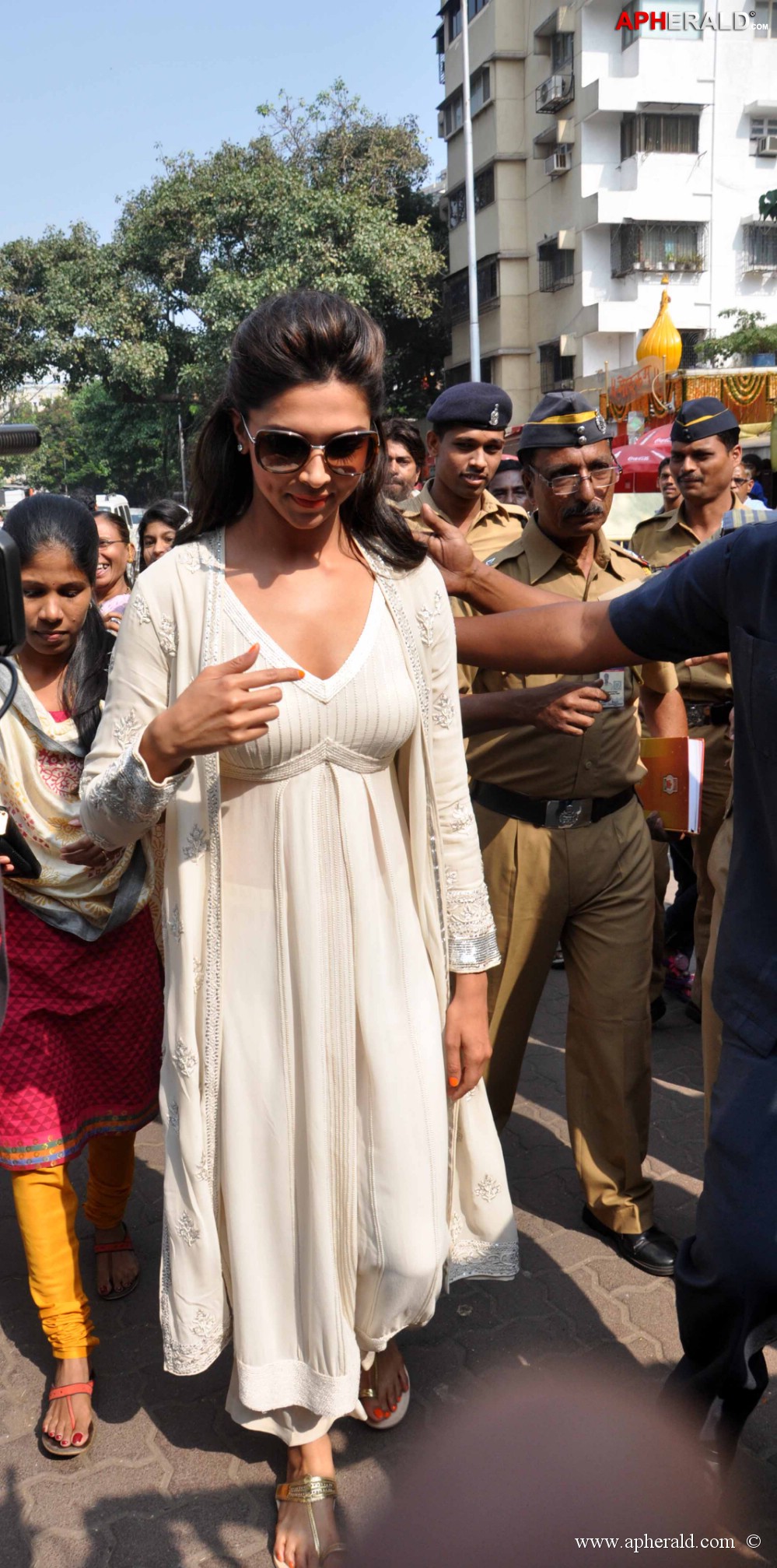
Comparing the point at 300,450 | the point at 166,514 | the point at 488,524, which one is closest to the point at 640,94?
the point at 166,514

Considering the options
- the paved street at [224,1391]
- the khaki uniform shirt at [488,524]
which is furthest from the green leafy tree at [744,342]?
the paved street at [224,1391]

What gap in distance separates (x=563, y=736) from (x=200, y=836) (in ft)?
4.34

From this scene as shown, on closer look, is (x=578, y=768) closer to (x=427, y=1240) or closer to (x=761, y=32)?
(x=427, y=1240)

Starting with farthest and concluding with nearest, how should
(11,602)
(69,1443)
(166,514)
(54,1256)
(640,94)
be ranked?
(640,94) < (166,514) < (54,1256) < (69,1443) < (11,602)

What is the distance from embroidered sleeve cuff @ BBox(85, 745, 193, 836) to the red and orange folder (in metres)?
1.54

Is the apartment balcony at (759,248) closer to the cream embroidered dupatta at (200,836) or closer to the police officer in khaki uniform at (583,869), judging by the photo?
the police officer in khaki uniform at (583,869)

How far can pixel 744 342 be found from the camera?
25.2 metres

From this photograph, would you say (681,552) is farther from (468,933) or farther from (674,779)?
(468,933)

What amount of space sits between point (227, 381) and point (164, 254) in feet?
102

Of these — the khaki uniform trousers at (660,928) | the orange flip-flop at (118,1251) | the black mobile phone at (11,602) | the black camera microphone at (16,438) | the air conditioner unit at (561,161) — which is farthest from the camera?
the air conditioner unit at (561,161)

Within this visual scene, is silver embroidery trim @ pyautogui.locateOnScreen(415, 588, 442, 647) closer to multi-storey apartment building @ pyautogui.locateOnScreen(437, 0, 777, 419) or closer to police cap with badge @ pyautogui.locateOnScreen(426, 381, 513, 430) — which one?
police cap with badge @ pyautogui.locateOnScreen(426, 381, 513, 430)

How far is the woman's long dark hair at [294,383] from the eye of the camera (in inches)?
84.9

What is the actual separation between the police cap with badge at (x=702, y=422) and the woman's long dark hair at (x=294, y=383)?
2985 millimetres

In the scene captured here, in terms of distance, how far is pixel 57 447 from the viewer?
68812 mm
